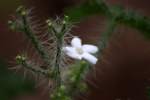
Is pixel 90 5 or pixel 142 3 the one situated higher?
pixel 142 3

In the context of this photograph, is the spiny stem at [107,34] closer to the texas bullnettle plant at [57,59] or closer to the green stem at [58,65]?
the texas bullnettle plant at [57,59]

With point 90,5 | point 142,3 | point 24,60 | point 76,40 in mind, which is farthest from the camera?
point 142,3

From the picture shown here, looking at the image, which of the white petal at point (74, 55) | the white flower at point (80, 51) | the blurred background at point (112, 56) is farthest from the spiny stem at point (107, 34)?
the blurred background at point (112, 56)

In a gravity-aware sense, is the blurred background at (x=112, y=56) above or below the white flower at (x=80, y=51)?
above

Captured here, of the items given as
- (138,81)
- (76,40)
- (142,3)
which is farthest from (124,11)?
(142,3)

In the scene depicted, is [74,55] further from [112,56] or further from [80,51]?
[112,56]

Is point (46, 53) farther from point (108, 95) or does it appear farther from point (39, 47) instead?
point (108, 95)

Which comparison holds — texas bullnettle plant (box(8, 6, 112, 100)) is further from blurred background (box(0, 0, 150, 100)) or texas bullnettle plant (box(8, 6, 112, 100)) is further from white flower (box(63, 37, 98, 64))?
blurred background (box(0, 0, 150, 100))

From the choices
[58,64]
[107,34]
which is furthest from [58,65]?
[107,34]
